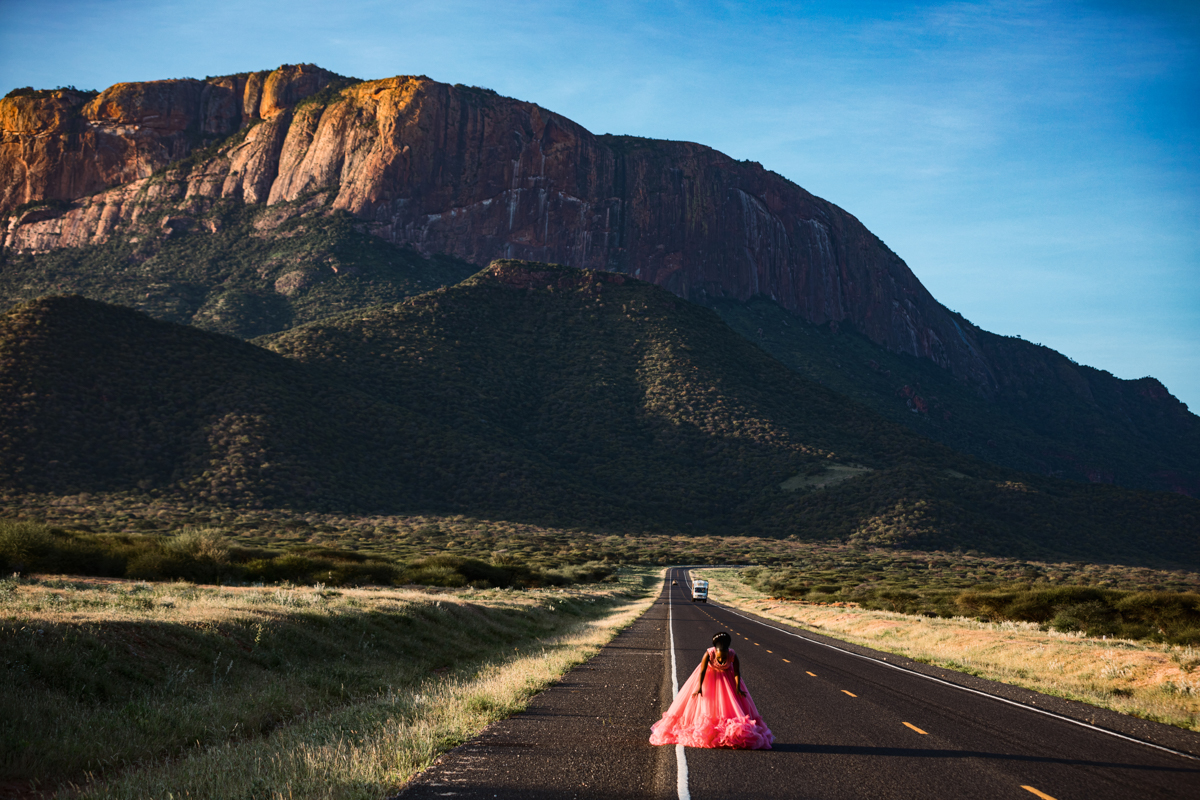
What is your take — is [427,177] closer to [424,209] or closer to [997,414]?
[424,209]

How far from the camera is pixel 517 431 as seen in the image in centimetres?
9100

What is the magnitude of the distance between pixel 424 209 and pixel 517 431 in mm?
66469

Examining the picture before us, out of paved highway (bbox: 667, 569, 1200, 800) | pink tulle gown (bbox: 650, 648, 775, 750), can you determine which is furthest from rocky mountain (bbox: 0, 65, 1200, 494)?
pink tulle gown (bbox: 650, 648, 775, 750)

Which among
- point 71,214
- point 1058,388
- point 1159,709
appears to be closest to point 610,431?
point 1159,709

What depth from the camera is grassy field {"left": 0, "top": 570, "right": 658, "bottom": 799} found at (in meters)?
7.70

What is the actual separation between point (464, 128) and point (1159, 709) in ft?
511

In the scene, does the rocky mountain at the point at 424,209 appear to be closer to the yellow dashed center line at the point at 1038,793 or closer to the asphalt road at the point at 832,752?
the asphalt road at the point at 832,752

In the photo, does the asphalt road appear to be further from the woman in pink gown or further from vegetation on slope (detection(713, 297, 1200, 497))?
vegetation on slope (detection(713, 297, 1200, 497))

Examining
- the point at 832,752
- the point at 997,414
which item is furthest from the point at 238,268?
the point at 997,414

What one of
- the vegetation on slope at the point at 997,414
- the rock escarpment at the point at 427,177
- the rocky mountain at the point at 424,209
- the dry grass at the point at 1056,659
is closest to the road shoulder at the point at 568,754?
the dry grass at the point at 1056,659

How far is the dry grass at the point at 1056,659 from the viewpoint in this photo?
14.5 meters

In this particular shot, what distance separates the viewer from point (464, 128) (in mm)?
153375

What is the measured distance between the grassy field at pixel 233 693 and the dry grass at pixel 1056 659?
10242mm

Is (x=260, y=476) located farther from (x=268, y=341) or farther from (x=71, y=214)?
(x=71, y=214)
